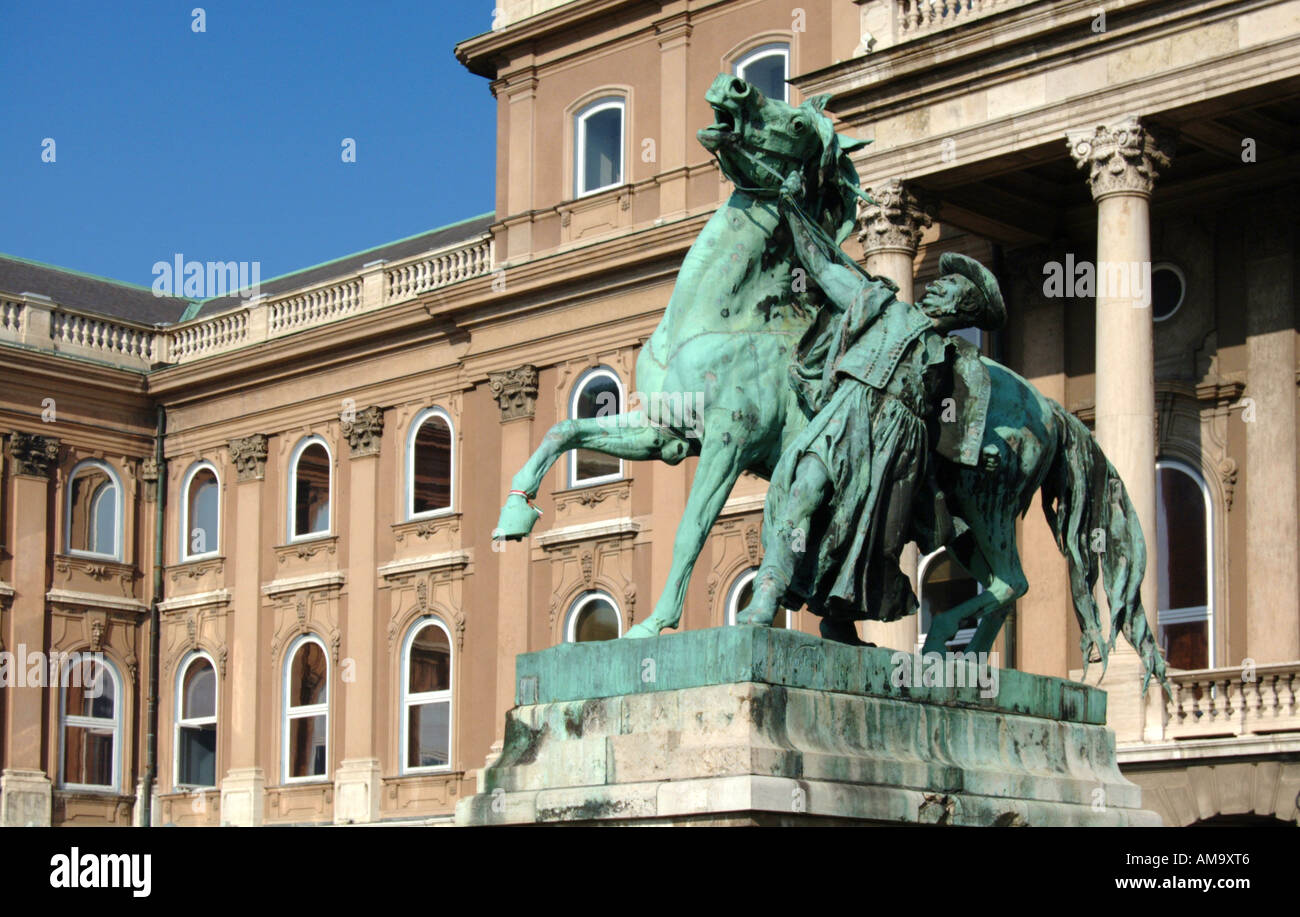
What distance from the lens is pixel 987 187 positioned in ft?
88.6

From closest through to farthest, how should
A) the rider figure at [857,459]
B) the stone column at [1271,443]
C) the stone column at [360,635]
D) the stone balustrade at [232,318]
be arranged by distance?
the rider figure at [857,459] < the stone column at [1271,443] < the stone column at [360,635] < the stone balustrade at [232,318]

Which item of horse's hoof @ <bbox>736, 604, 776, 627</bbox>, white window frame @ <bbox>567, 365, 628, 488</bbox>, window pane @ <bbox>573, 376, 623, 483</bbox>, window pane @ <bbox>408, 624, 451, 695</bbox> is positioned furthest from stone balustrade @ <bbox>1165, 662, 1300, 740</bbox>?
horse's hoof @ <bbox>736, 604, 776, 627</bbox>

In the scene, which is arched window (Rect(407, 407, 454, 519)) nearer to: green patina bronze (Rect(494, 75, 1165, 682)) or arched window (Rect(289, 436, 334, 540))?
arched window (Rect(289, 436, 334, 540))

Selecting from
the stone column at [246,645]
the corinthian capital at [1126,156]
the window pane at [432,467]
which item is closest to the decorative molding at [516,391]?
the window pane at [432,467]

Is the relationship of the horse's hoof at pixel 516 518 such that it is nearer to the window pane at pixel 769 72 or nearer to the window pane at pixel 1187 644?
the window pane at pixel 1187 644

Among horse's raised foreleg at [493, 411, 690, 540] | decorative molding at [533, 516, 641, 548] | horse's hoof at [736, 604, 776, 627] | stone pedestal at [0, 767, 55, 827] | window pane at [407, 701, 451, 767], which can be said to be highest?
decorative molding at [533, 516, 641, 548]

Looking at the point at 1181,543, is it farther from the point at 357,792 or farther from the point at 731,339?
the point at 731,339

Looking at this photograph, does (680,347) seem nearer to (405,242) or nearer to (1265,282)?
(1265,282)

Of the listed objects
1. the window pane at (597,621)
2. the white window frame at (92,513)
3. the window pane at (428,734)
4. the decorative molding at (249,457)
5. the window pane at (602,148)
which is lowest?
the window pane at (428,734)

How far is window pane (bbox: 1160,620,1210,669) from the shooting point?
26.0m

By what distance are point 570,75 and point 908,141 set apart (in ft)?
33.1

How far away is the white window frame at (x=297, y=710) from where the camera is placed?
37.0 metres

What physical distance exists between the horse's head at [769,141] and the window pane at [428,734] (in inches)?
1032
